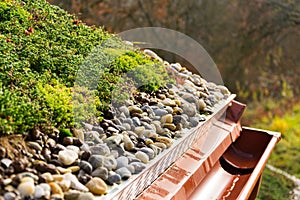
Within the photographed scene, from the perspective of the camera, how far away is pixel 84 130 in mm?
2096

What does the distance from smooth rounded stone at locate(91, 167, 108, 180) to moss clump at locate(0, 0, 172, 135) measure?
0.76ft

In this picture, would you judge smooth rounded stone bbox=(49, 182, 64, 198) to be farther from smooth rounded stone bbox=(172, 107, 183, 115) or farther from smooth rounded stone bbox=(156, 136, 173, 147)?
smooth rounded stone bbox=(172, 107, 183, 115)

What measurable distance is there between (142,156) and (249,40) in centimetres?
542

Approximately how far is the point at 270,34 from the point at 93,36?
469 centimetres

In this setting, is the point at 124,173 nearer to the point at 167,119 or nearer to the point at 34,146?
the point at 34,146

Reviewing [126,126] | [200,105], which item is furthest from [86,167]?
[200,105]

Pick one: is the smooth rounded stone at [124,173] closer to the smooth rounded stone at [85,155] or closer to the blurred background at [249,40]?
the smooth rounded stone at [85,155]

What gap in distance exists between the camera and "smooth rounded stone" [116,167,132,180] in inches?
75.3

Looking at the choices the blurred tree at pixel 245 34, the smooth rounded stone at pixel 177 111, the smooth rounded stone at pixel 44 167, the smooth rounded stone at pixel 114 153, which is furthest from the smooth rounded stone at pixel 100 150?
the blurred tree at pixel 245 34

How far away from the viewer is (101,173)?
186 centimetres

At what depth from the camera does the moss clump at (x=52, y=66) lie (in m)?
1.96

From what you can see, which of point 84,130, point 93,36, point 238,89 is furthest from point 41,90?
point 238,89

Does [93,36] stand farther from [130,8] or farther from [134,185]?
[130,8]

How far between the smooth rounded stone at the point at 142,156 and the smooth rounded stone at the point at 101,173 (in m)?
0.24
